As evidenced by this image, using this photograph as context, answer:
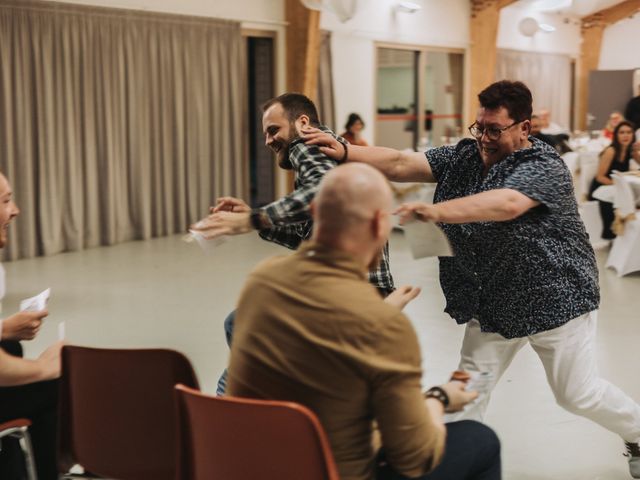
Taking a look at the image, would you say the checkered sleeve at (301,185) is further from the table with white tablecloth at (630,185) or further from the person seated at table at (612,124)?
the person seated at table at (612,124)

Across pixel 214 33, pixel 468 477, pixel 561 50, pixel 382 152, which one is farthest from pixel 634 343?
pixel 561 50

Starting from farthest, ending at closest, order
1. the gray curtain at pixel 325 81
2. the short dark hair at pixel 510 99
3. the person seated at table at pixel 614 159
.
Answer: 1. the gray curtain at pixel 325 81
2. the person seated at table at pixel 614 159
3. the short dark hair at pixel 510 99

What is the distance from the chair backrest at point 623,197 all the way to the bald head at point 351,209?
5.85 metres

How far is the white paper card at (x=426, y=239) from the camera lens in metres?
2.32

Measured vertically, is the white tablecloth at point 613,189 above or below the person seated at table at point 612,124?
below

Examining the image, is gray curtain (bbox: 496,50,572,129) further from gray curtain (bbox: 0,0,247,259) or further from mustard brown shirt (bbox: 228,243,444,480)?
mustard brown shirt (bbox: 228,243,444,480)

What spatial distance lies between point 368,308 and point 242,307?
0.29 m

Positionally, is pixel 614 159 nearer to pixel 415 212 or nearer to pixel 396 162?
pixel 396 162

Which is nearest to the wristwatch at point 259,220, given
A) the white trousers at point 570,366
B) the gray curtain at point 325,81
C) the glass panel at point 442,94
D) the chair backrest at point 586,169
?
the white trousers at point 570,366

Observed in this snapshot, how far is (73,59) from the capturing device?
809 cm

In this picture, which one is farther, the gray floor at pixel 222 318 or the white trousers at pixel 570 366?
the gray floor at pixel 222 318

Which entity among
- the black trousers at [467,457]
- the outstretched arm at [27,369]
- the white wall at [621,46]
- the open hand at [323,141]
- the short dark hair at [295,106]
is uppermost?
the white wall at [621,46]

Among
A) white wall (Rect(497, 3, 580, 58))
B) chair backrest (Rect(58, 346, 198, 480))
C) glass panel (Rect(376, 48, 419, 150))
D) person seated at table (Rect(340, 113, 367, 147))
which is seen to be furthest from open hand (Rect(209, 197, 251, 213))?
white wall (Rect(497, 3, 580, 58))

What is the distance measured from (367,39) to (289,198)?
31.8 ft
